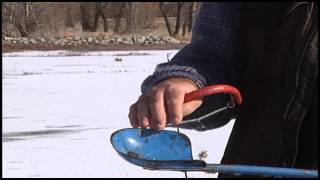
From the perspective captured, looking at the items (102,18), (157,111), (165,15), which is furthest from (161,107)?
(102,18)

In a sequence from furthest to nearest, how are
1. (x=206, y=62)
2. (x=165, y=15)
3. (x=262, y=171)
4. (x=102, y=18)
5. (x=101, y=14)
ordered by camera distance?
1. (x=102, y=18)
2. (x=101, y=14)
3. (x=165, y=15)
4. (x=206, y=62)
5. (x=262, y=171)

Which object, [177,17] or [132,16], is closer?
[177,17]

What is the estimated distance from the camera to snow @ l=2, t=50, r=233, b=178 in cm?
487

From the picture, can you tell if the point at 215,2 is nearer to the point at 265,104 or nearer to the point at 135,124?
the point at 265,104

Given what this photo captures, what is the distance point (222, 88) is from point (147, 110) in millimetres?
164

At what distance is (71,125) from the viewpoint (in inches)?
284

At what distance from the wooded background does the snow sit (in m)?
17.5

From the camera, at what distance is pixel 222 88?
139cm

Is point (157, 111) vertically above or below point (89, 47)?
above

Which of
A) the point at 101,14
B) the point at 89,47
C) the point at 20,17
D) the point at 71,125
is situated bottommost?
the point at 101,14

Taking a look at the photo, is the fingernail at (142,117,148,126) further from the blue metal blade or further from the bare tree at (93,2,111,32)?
the bare tree at (93,2,111,32)

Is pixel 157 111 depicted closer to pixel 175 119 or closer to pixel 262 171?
pixel 175 119

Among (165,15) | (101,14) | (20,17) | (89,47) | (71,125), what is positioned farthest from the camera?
(101,14)

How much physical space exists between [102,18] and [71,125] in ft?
97.3
